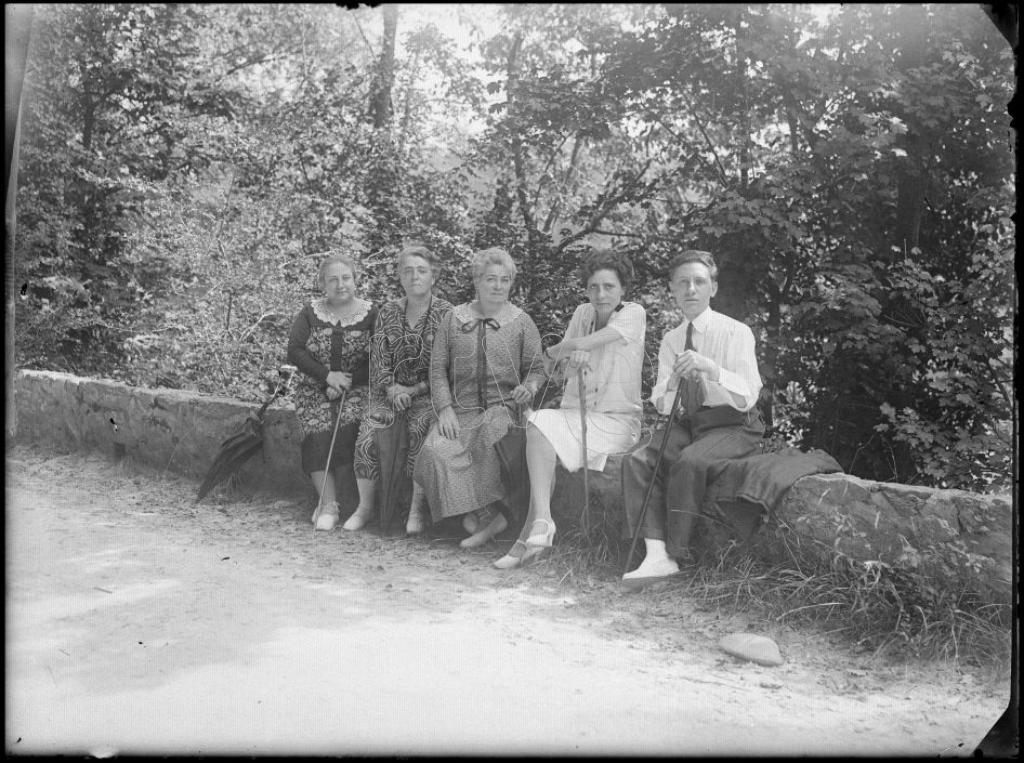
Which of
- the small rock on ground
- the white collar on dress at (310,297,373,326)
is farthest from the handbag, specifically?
the small rock on ground

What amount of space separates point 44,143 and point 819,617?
734cm

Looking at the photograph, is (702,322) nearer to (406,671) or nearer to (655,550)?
(655,550)

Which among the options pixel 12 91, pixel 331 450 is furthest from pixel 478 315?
pixel 12 91

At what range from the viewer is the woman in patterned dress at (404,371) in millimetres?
4617

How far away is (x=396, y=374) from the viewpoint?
4758 millimetres

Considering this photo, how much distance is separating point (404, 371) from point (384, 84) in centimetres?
413

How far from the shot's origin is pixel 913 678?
2.85 m

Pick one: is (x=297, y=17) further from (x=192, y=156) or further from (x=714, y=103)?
(x=714, y=103)

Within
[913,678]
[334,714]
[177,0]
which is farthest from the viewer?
[177,0]

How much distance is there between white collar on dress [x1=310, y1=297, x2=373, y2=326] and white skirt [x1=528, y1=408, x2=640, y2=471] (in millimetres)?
1343

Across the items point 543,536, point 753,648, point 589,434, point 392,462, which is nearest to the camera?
point 753,648

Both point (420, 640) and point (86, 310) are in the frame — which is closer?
point (420, 640)

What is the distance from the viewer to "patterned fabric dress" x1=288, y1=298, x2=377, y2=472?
15.8 feet

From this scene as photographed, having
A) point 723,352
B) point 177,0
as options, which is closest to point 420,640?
point 723,352
